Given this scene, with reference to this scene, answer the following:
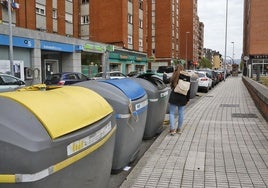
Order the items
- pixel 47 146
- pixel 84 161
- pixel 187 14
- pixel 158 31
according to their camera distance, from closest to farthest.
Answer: pixel 47 146
pixel 84 161
pixel 158 31
pixel 187 14

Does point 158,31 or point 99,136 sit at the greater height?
point 158,31

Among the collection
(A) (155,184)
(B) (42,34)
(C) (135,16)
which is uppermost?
(C) (135,16)

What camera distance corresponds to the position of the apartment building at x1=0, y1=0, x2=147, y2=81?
24.4 meters

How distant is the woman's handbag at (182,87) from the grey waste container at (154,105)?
32cm

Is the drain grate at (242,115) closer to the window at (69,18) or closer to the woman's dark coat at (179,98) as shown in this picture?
the woman's dark coat at (179,98)

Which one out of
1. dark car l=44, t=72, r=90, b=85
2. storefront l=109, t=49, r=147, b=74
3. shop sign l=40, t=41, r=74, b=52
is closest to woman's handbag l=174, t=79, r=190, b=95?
dark car l=44, t=72, r=90, b=85

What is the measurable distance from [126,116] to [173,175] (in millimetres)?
1077

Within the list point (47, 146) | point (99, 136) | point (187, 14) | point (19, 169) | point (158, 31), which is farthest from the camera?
point (187, 14)

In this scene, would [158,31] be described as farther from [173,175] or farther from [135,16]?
[173,175]

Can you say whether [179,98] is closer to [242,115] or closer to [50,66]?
[242,115]

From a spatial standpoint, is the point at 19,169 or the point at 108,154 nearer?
the point at 19,169

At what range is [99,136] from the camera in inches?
124

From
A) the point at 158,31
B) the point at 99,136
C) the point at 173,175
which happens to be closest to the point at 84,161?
the point at 99,136

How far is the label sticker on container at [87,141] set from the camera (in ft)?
8.47
